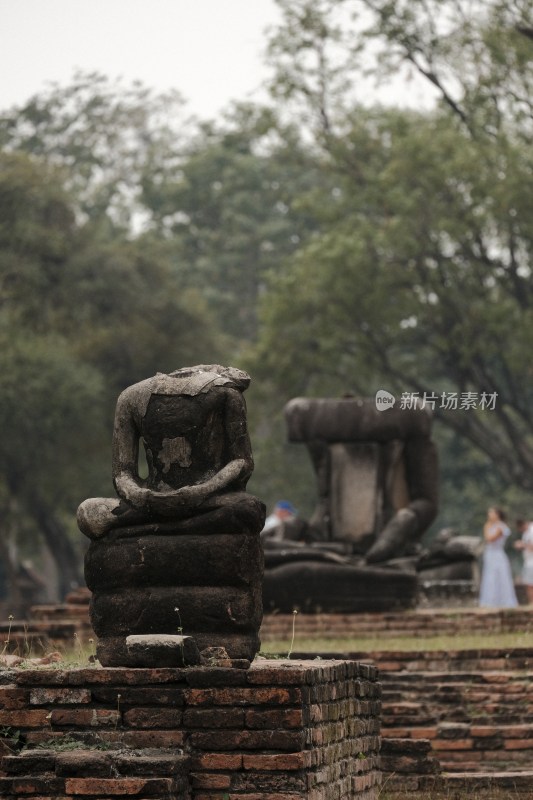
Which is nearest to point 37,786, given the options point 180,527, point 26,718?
point 26,718

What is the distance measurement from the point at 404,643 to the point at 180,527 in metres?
5.44

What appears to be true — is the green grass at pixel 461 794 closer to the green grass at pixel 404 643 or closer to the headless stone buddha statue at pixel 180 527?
the headless stone buddha statue at pixel 180 527

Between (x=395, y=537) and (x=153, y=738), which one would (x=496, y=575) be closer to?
Answer: (x=395, y=537)

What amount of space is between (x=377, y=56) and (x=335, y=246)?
10.2 ft

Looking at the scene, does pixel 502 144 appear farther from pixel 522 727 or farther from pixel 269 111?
pixel 522 727

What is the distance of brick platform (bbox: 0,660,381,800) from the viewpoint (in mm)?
7551

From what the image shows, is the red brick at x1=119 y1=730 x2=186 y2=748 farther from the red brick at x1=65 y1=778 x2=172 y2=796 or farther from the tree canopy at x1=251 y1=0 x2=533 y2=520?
the tree canopy at x1=251 y1=0 x2=533 y2=520

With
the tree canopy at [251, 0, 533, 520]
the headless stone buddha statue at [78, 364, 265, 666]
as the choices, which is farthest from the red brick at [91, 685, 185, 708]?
the tree canopy at [251, 0, 533, 520]

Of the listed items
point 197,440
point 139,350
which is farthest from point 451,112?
point 197,440

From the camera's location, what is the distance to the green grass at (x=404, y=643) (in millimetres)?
13242

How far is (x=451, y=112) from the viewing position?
1193 inches

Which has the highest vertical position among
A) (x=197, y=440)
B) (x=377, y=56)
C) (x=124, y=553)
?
(x=377, y=56)

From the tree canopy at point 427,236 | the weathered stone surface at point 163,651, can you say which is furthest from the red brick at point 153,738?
the tree canopy at point 427,236

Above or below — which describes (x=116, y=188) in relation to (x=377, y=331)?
above
